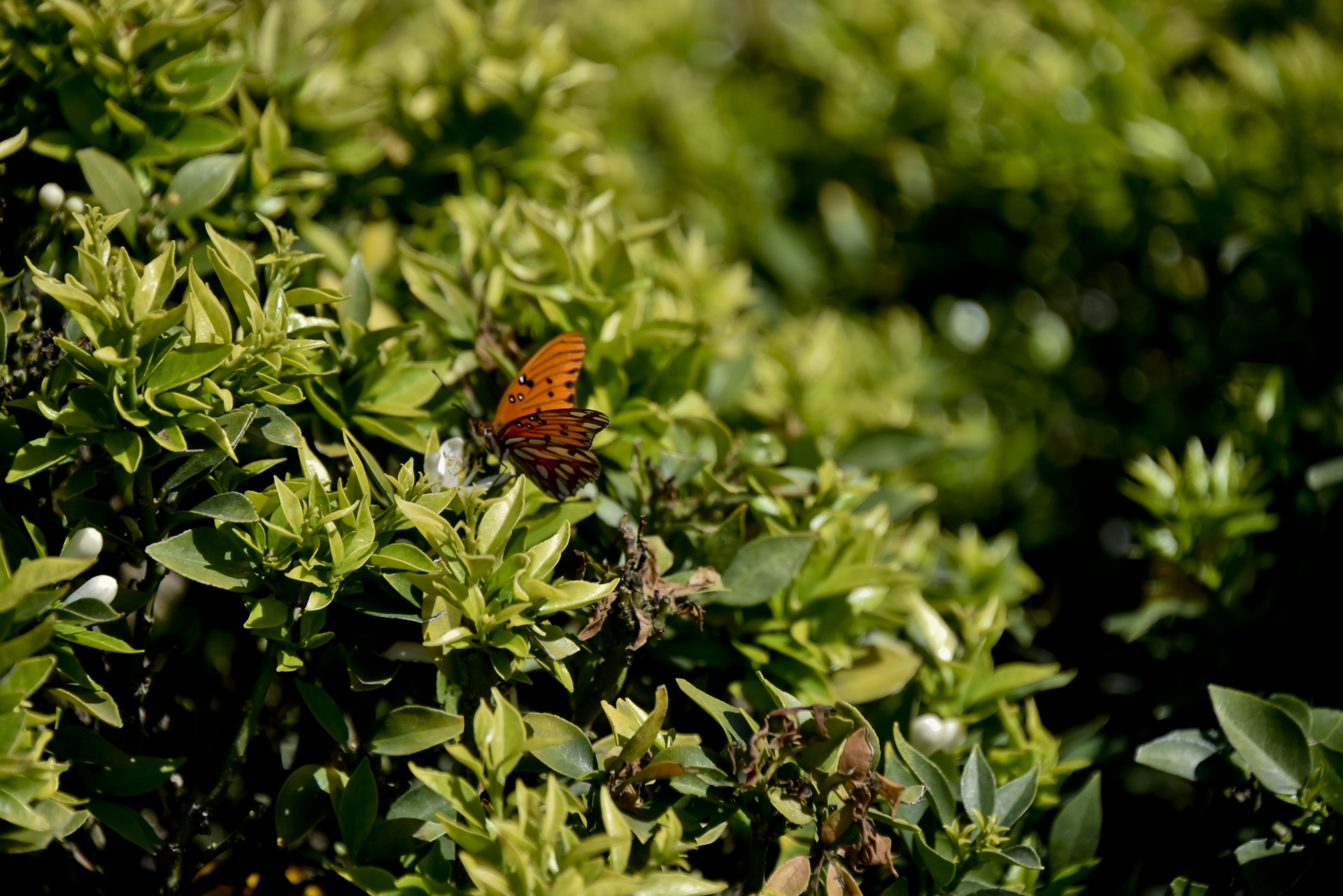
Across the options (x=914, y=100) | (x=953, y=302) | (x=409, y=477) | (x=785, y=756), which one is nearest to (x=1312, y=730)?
(x=785, y=756)

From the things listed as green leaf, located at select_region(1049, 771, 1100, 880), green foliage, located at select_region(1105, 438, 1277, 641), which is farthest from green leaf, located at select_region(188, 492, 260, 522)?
green foliage, located at select_region(1105, 438, 1277, 641)

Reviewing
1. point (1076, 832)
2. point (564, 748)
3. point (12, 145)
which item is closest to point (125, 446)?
point (12, 145)

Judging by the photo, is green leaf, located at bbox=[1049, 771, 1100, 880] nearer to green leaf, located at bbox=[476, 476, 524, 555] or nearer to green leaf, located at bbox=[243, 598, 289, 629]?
green leaf, located at bbox=[476, 476, 524, 555]

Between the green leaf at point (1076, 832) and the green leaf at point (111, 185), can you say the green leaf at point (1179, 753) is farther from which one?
the green leaf at point (111, 185)

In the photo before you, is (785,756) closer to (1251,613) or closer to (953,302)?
(1251,613)

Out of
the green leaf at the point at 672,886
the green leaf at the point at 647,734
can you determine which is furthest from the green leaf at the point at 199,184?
the green leaf at the point at 672,886

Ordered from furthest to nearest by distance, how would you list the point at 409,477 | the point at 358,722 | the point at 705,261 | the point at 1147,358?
the point at 1147,358
the point at 705,261
the point at 358,722
the point at 409,477
